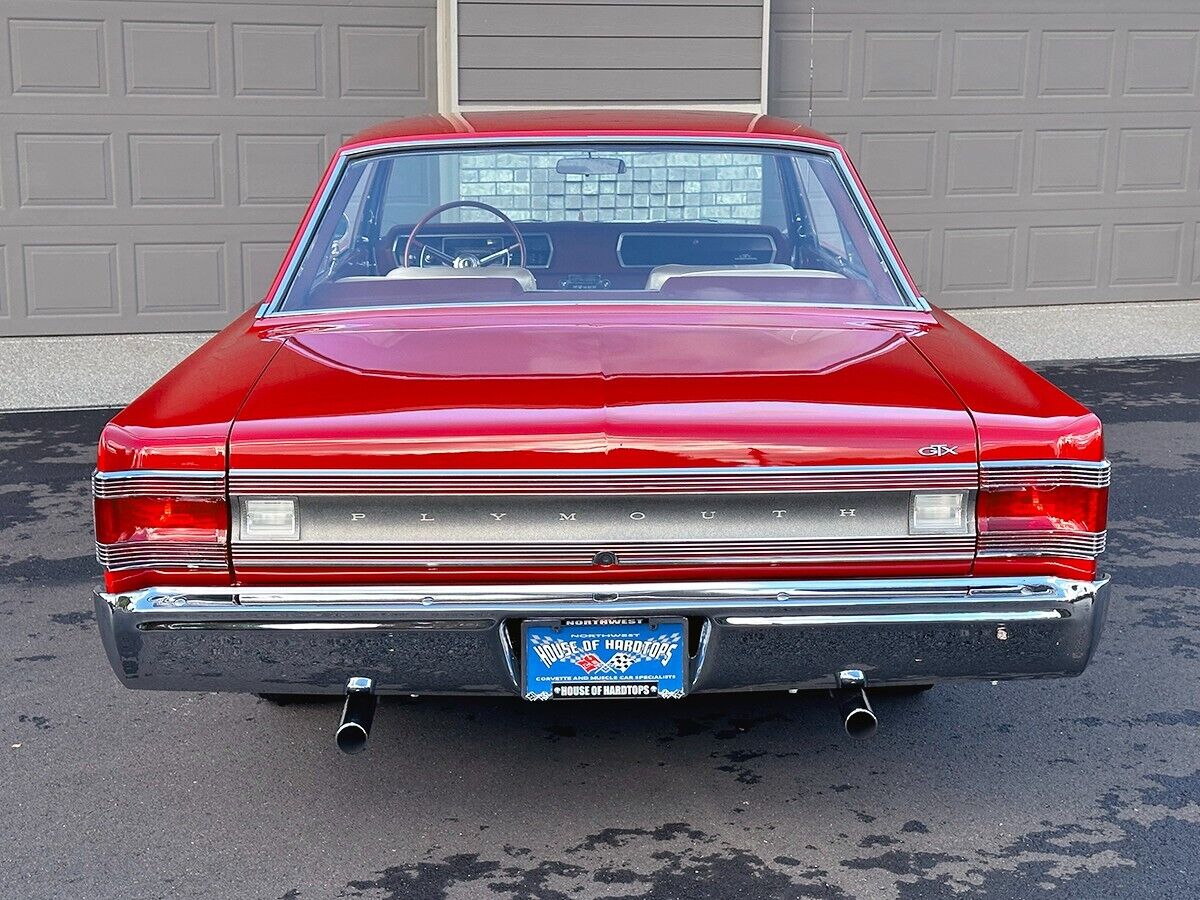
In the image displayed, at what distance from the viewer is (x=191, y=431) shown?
294 cm

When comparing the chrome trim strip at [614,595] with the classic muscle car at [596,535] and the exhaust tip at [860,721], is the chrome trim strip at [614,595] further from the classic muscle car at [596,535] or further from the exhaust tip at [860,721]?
the exhaust tip at [860,721]

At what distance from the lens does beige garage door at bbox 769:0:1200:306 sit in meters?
9.97

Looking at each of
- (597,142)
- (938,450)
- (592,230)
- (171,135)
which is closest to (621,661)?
(938,450)

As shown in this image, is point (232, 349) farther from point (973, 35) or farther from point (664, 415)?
point (973, 35)

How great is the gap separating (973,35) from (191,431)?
8.37m

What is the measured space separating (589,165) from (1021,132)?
689 centimetres

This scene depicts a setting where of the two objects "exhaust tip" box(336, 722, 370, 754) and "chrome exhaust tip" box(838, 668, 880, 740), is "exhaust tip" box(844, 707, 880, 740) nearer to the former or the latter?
"chrome exhaust tip" box(838, 668, 880, 740)

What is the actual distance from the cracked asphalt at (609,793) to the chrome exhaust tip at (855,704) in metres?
0.33

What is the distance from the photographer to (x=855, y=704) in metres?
3.11

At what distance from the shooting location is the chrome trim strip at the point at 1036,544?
300 cm

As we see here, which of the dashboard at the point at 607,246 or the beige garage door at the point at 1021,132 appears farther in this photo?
the beige garage door at the point at 1021,132

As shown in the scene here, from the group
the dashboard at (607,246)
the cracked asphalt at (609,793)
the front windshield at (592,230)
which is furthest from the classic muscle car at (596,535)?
the dashboard at (607,246)

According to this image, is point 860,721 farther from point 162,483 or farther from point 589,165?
point 589,165

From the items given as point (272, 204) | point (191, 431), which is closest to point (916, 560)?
point (191, 431)
